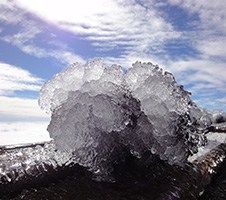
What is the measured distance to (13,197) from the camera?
1.15 meters

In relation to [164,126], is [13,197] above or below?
below

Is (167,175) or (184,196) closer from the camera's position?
(184,196)

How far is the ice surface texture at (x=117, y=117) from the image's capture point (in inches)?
49.1

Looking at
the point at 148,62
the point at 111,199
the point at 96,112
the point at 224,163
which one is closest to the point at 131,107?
the point at 96,112

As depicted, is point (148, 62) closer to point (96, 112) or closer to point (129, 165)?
point (96, 112)

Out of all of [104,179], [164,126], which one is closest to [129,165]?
[104,179]

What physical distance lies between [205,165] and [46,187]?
3.70 feet

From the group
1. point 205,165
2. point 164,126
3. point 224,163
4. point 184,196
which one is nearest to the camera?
point 184,196

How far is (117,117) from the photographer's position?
1225mm

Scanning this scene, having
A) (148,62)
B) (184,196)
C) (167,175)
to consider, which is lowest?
(184,196)

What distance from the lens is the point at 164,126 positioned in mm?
1285

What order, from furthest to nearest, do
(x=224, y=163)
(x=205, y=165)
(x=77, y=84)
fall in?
(x=224, y=163), (x=205, y=165), (x=77, y=84)

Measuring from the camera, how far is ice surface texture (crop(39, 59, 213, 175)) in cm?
125

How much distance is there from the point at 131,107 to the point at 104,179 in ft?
1.45
